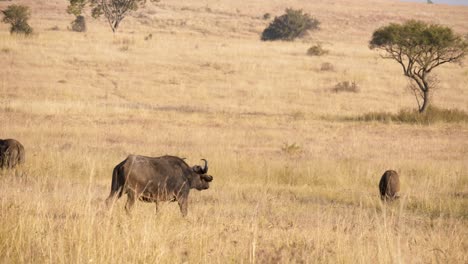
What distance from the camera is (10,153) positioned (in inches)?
475

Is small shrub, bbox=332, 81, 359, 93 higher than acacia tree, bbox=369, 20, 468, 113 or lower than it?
lower

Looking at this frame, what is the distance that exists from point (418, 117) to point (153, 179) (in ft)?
59.9

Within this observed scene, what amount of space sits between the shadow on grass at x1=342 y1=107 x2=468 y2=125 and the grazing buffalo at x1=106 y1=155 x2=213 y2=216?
54.2ft

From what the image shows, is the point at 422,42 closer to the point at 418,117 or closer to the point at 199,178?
the point at 418,117

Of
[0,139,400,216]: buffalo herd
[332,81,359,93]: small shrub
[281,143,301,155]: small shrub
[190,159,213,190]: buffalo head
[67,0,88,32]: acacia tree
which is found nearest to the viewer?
[0,139,400,216]: buffalo herd

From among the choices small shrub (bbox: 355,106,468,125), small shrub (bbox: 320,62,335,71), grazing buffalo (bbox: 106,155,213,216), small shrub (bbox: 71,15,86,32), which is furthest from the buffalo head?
small shrub (bbox: 71,15,86,32)

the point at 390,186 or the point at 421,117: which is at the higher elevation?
the point at 390,186

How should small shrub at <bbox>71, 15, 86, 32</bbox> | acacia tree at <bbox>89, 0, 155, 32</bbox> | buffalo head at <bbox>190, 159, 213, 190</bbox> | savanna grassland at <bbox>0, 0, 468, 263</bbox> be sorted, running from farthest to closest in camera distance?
small shrub at <bbox>71, 15, 86, 32</bbox>
acacia tree at <bbox>89, 0, 155, 32</bbox>
buffalo head at <bbox>190, 159, 213, 190</bbox>
savanna grassland at <bbox>0, 0, 468, 263</bbox>

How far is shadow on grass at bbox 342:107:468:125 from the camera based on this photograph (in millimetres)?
25453

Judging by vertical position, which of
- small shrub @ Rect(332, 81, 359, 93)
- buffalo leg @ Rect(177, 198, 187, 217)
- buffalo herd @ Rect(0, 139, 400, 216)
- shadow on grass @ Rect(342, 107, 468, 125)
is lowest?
small shrub @ Rect(332, 81, 359, 93)

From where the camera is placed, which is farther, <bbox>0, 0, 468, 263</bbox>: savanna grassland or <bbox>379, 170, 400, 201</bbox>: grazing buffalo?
<bbox>379, 170, 400, 201</bbox>: grazing buffalo

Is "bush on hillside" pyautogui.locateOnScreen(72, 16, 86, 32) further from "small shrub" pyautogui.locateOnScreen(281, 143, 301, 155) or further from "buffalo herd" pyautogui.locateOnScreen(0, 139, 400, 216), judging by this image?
"buffalo herd" pyautogui.locateOnScreen(0, 139, 400, 216)

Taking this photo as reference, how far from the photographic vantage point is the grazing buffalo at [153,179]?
877cm

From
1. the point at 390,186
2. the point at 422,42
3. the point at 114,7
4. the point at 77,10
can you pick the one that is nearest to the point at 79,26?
the point at 114,7
